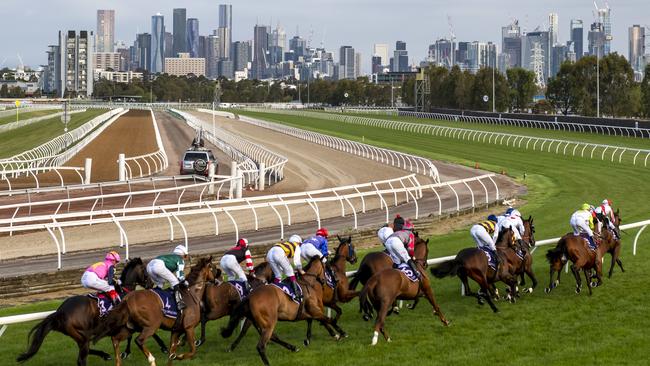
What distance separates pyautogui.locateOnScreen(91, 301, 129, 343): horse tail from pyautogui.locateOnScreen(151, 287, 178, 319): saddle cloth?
1.58ft

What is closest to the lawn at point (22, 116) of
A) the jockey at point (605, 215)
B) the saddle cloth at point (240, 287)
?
the jockey at point (605, 215)

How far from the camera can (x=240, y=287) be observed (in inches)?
422

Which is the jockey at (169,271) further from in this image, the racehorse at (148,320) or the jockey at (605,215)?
the jockey at (605,215)

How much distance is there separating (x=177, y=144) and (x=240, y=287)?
43.8 metres

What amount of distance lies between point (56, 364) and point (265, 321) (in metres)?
2.33

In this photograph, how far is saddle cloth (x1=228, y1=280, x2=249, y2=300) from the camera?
421 inches

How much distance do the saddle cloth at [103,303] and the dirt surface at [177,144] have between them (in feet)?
81.5

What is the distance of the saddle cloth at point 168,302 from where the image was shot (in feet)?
32.3

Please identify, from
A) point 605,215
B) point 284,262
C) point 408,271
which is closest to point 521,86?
point 605,215

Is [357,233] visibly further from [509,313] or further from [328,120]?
[328,120]

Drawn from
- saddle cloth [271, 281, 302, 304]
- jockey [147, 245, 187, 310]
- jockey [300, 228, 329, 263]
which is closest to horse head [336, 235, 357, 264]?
jockey [300, 228, 329, 263]

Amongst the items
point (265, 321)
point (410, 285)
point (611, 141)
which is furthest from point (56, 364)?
point (611, 141)

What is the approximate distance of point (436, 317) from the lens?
1184cm

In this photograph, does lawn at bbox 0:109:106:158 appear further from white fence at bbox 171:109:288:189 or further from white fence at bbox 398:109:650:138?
white fence at bbox 398:109:650:138
